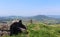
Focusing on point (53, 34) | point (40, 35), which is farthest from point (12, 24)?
point (53, 34)

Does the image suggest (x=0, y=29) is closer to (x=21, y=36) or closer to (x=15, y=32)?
(x=15, y=32)

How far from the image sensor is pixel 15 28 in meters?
25.5

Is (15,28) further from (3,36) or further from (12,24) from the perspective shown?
(3,36)

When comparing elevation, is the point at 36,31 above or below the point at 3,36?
above

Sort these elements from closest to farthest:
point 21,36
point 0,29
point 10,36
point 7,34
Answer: point 21,36
point 10,36
point 7,34
point 0,29

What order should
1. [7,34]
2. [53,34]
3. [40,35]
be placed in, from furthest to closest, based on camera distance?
[7,34] < [40,35] < [53,34]

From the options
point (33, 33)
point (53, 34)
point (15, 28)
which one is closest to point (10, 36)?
point (15, 28)

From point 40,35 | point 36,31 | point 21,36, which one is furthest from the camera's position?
point 21,36

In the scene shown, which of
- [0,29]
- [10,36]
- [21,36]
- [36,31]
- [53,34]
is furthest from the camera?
[0,29]

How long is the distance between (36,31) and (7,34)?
1068 centimetres

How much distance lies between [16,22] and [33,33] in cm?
1069

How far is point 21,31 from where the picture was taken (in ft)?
78.5

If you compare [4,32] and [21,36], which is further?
[4,32]

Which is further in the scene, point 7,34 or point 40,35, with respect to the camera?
point 7,34
